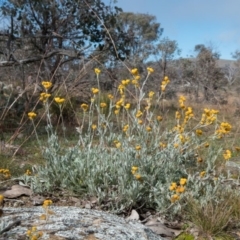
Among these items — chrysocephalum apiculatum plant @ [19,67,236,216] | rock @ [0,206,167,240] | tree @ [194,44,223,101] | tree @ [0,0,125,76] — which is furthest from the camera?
tree @ [194,44,223,101]

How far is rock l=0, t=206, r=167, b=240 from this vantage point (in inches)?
81.3

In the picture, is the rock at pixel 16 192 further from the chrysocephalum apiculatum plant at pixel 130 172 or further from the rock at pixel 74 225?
the rock at pixel 74 225

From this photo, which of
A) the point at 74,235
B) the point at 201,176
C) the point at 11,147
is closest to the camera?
the point at 74,235

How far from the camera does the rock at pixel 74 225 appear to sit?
2.06m

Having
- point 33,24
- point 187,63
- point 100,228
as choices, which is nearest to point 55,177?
point 100,228

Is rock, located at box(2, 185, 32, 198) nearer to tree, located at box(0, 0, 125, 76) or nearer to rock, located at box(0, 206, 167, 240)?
rock, located at box(0, 206, 167, 240)

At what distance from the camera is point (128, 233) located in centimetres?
229

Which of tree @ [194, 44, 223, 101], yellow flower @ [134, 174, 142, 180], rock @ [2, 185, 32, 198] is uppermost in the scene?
tree @ [194, 44, 223, 101]

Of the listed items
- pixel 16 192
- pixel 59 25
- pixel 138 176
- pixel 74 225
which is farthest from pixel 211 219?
pixel 59 25

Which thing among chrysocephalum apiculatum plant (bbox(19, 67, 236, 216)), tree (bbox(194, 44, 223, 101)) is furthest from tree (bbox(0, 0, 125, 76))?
tree (bbox(194, 44, 223, 101))

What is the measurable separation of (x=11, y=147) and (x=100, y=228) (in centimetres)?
301

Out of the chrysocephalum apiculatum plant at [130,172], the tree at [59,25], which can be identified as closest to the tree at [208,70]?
the tree at [59,25]

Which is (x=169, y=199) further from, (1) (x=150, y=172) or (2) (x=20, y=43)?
(2) (x=20, y=43)

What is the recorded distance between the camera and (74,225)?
2.21 metres
